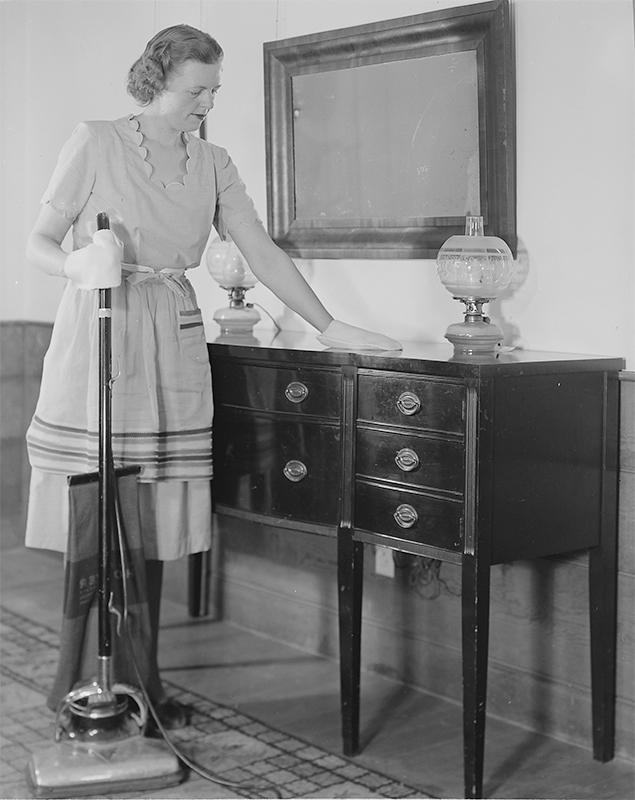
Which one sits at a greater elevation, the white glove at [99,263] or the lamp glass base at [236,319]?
the white glove at [99,263]

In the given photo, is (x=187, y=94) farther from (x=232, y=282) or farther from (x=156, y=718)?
(x=156, y=718)

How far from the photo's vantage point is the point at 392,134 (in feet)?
10.4

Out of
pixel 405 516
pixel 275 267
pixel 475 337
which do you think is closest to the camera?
pixel 405 516

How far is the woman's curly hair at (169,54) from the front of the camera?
2832 mm

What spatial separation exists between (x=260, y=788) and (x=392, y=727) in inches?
19.4

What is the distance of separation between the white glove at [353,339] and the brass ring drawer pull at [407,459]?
29 centimetres

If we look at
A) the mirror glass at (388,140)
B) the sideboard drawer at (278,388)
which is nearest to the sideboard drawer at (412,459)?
the sideboard drawer at (278,388)

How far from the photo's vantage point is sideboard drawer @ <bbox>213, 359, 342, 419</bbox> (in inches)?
112

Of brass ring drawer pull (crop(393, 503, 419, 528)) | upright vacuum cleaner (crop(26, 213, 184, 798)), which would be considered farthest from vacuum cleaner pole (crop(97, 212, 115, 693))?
brass ring drawer pull (crop(393, 503, 419, 528))

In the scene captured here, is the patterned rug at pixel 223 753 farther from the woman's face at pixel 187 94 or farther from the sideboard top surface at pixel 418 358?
the woman's face at pixel 187 94

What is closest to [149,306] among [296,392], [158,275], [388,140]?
[158,275]

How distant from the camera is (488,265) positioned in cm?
282

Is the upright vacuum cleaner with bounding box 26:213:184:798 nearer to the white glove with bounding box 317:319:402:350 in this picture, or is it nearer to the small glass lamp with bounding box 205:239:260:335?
the white glove with bounding box 317:319:402:350

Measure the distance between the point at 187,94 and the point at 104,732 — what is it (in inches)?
57.9
